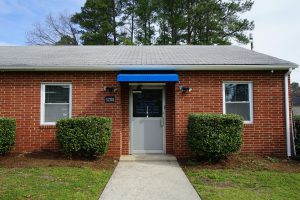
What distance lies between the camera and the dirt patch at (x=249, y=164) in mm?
8016

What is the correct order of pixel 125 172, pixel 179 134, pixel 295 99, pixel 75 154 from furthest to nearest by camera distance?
1. pixel 295 99
2. pixel 179 134
3. pixel 75 154
4. pixel 125 172

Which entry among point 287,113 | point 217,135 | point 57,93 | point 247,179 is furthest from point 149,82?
point 287,113

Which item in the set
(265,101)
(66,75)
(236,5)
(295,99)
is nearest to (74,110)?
(66,75)

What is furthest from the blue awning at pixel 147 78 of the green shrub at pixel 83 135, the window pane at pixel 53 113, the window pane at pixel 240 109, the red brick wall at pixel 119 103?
the window pane at pixel 53 113

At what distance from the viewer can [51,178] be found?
262 inches

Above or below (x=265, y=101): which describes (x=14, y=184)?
below

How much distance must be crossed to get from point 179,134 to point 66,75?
4320 mm

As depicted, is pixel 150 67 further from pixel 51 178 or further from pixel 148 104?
pixel 51 178

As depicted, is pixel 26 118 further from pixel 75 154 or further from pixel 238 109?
pixel 238 109

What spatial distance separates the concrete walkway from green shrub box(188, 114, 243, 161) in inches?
39.3

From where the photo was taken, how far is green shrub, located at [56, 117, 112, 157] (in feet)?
27.3

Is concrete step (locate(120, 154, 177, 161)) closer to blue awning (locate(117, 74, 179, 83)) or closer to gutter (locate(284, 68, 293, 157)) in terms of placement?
blue awning (locate(117, 74, 179, 83))

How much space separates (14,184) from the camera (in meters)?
6.09

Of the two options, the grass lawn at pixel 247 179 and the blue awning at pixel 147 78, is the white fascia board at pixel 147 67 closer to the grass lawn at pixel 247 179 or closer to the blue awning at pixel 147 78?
the blue awning at pixel 147 78
